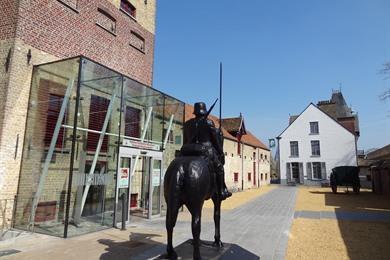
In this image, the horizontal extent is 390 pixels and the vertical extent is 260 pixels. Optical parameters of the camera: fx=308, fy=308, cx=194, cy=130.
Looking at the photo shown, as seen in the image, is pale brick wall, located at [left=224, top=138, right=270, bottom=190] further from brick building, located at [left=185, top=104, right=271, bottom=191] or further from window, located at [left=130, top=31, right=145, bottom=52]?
window, located at [left=130, top=31, right=145, bottom=52]

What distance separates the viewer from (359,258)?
638 cm

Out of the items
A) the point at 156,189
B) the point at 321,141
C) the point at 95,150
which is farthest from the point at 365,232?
the point at 321,141

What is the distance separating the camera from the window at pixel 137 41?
14.7 m

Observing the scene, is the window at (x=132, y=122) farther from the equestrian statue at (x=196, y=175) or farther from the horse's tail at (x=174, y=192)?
the horse's tail at (x=174, y=192)

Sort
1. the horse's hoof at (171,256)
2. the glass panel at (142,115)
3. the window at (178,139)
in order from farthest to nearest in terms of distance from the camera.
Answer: the window at (178,139) < the glass panel at (142,115) < the horse's hoof at (171,256)

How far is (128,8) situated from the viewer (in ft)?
48.8

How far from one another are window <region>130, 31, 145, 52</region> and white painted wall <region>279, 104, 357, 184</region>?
1150 inches

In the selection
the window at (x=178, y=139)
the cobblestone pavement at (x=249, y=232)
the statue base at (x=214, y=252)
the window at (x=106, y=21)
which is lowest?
the cobblestone pavement at (x=249, y=232)

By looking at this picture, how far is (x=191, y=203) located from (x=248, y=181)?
30.0 metres

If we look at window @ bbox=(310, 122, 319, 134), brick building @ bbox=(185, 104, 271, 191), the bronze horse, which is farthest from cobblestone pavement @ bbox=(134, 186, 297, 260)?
window @ bbox=(310, 122, 319, 134)

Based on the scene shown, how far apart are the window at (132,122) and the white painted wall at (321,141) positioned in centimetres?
3115

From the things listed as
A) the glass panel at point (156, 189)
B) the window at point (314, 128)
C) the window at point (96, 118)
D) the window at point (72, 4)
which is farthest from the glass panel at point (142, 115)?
the window at point (314, 128)

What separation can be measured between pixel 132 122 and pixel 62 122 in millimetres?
3058

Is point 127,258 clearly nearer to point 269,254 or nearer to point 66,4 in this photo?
point 269,254
